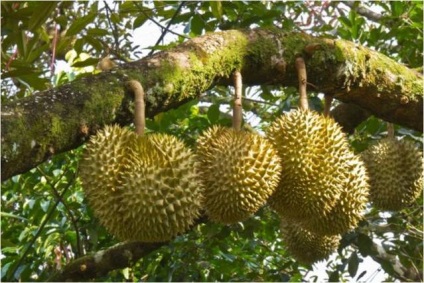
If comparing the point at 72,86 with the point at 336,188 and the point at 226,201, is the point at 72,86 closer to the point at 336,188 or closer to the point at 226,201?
the point at 226,201

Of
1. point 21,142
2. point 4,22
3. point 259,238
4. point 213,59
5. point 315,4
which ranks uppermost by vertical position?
point 315,4

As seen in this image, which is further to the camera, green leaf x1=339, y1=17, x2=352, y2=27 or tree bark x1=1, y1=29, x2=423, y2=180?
green leaf x1=339, y1=17, x2=352, y2=27

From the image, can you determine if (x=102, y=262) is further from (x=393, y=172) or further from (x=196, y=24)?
(x=393, y=172)

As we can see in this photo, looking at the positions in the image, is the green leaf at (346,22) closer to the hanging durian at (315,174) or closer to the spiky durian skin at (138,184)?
the hanging durian at (315,174)

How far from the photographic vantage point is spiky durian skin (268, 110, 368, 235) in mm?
1708

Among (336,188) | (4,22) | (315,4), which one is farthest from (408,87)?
(315,4)

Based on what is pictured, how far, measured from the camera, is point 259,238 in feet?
12.1

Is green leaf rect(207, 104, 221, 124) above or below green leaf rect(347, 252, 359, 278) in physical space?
above

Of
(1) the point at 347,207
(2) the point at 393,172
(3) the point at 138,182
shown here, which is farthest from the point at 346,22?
(3) the point at 138,182

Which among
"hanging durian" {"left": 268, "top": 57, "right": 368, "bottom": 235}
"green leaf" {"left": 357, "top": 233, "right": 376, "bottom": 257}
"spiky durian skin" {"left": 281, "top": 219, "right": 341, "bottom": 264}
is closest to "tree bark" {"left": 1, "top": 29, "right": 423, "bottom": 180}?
"hanging durian" {"left": 268, "top": 57, "right": 368, "bottom": 235}

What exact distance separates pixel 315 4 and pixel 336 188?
2.89 meters

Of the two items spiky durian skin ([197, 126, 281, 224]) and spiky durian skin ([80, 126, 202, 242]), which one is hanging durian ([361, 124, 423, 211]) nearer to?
spiky durian skin ([197, 126, 281, 224])

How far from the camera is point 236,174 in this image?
1.65m

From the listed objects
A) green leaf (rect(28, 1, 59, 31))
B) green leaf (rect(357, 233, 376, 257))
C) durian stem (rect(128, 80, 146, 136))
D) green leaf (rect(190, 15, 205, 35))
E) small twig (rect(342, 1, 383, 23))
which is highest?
small twig (rect(342, 1, 383, 23))
